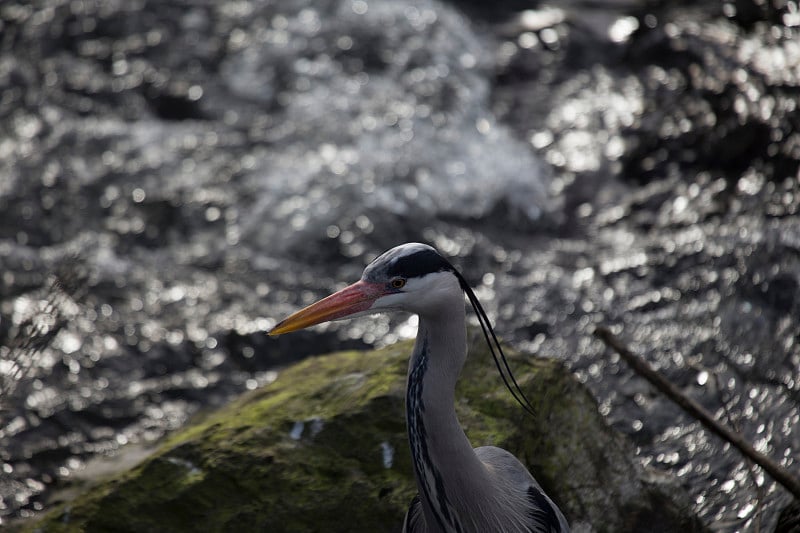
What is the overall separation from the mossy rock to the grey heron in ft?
2.43

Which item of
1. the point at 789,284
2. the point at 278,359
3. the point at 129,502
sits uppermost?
the point at 129,502

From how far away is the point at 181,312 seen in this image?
22.3ft

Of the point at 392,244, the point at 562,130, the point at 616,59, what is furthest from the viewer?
the point at 616,59

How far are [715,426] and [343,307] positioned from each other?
1.59 meters

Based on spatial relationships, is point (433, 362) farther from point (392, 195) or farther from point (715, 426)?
point (392, 195)

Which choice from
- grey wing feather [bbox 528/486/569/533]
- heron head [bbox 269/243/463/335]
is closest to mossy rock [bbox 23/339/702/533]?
grey wing feather [bbox 528/486/569/533]

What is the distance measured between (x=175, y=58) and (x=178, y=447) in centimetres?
619

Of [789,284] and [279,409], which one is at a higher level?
[279,409]

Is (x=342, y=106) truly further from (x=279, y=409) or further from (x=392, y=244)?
(x=279, y=409)

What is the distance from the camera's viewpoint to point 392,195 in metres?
7.78

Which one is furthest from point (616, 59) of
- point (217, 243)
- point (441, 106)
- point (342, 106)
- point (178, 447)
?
point (178, 447)

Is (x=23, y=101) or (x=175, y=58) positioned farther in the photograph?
(x=175, y=58)

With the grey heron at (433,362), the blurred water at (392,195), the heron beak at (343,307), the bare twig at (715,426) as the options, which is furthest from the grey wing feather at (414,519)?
the blurred water at (392,195)

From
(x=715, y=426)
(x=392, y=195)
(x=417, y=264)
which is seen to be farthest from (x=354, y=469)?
(x=392, y=195)
